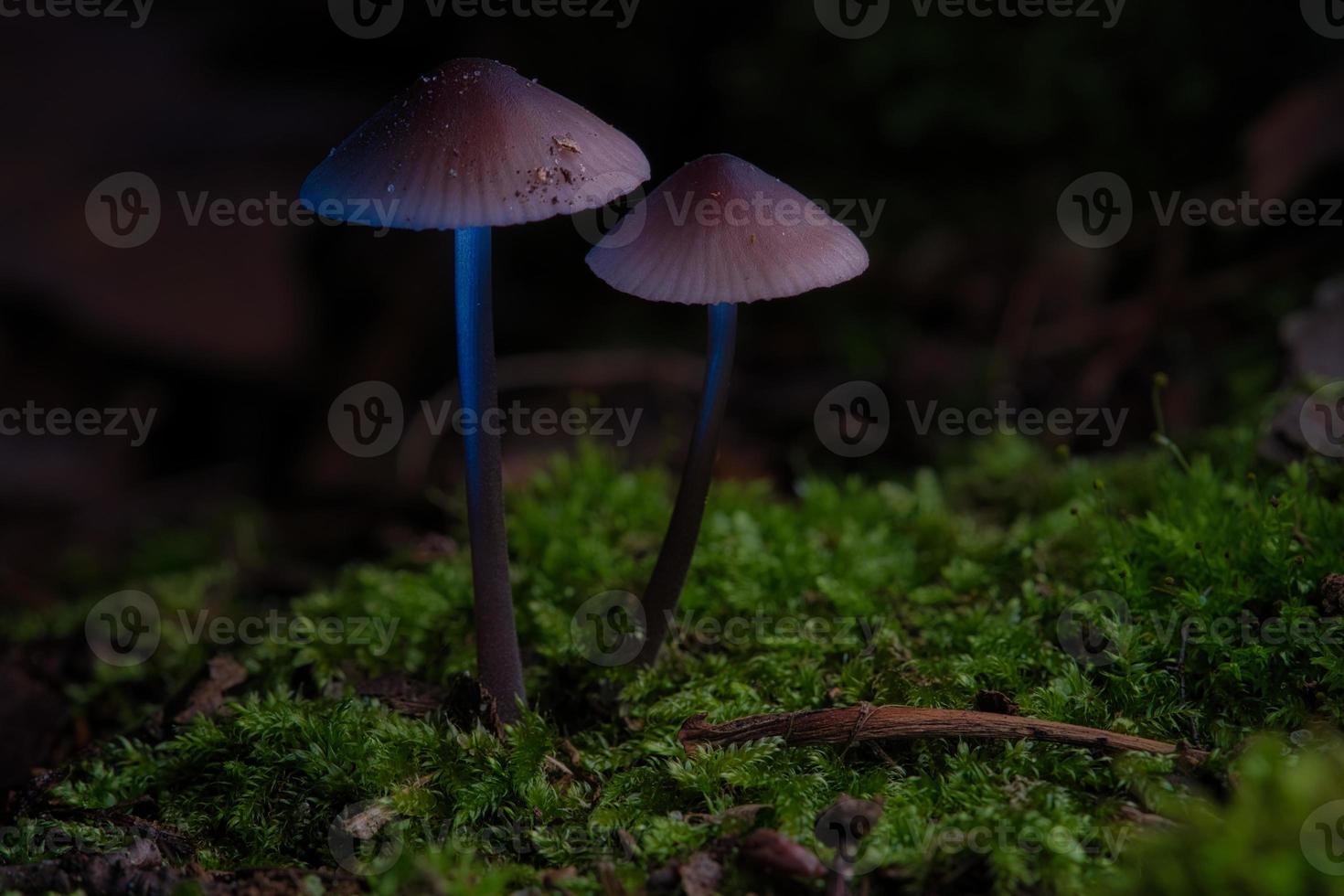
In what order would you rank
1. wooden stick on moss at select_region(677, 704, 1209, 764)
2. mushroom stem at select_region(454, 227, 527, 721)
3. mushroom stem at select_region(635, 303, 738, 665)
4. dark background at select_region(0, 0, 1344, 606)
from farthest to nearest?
dark background at select_region(0, 0, 1344, 606) → mushroom stem at select_region(635, 303, 738, 665) → mushroom stem at select_region(454, 227, 527, 721) → wooden stick on moss at select_region(677, 704, 1209, 764)

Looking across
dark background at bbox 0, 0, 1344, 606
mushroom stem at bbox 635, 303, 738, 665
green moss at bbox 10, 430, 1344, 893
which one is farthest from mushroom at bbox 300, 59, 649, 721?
dark background at bbox 0, 0, 1344, 606

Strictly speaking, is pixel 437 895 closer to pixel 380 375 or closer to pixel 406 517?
pixel 406 517

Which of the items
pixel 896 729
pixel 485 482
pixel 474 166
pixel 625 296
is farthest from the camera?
pixel 625 296

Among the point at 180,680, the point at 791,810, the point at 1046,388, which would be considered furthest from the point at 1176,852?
the point at 1046,388

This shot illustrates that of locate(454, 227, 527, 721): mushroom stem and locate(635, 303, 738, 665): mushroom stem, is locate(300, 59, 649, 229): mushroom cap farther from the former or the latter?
locate(635, 303, 738, 665): mushroom stem

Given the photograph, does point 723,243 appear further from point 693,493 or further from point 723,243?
point 693,493

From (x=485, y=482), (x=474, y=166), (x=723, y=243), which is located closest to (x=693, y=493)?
(x=485, y=482)
